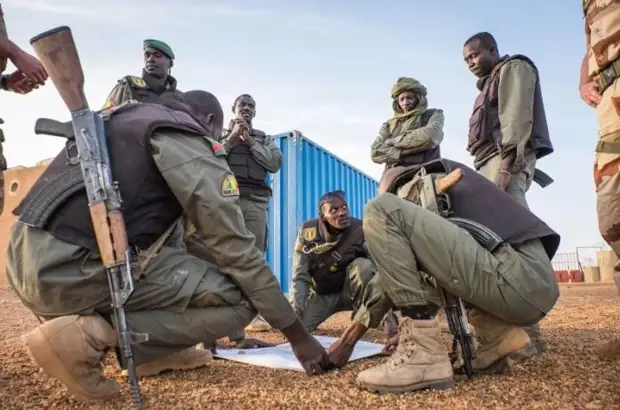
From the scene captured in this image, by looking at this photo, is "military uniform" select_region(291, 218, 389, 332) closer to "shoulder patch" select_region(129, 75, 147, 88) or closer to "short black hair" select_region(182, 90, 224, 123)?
"shoulder patch" select_region(129, 75, 147, 88)

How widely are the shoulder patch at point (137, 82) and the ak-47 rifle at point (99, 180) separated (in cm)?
139

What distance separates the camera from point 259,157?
3.67 metres

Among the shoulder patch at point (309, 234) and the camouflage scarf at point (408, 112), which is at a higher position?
the camouflage scarf at point (408, 112)

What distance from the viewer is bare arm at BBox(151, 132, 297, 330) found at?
1.74m

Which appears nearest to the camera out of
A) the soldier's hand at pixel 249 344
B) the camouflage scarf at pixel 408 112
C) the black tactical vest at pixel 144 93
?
the soldier's hand at pixel 249 344

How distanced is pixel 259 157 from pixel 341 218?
727mm

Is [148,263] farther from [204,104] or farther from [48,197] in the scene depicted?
[204,104]

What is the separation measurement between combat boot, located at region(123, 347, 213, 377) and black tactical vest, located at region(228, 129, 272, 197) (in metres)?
1.50

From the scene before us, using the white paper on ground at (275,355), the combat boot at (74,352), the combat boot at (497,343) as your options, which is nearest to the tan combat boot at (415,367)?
the combat boot at (497,343)

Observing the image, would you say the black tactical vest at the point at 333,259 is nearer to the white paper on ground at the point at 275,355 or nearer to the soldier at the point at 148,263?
the white paper on ground at the point at 275,355

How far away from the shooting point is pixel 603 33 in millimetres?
1976

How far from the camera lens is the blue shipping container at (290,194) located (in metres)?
6.57

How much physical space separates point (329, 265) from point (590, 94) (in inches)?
79.0

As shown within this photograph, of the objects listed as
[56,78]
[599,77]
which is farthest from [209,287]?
[599,77]
